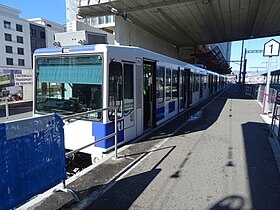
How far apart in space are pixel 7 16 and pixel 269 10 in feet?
165

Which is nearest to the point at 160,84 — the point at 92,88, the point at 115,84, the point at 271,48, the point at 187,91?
the point at 115,84

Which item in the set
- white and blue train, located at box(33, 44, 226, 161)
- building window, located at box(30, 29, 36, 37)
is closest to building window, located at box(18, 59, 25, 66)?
building window, located at box(30, 29, 36, 37)

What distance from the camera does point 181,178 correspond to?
12.7 feet

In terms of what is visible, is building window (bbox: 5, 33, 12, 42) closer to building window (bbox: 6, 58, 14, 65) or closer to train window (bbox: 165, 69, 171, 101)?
building window (bbox: 6, 58, 14, 65)

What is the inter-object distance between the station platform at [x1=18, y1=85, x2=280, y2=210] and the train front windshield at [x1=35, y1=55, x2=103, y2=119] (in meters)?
1.45

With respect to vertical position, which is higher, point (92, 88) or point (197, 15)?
point (197, 15)

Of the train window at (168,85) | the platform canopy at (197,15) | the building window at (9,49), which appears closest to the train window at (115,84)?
the train window at (168,85)

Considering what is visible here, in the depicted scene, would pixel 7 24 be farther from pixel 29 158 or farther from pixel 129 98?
pixel 29 158

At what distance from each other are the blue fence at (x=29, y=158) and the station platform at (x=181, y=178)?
0.55 meters

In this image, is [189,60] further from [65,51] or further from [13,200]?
[13,200]

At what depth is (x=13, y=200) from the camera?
2371 millimetres

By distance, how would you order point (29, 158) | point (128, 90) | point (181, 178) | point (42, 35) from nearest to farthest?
point (29, 158) → point (181, 178) → point (128, 90) → point (42, 35)

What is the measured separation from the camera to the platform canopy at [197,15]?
436 inches

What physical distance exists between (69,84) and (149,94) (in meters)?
3.04
